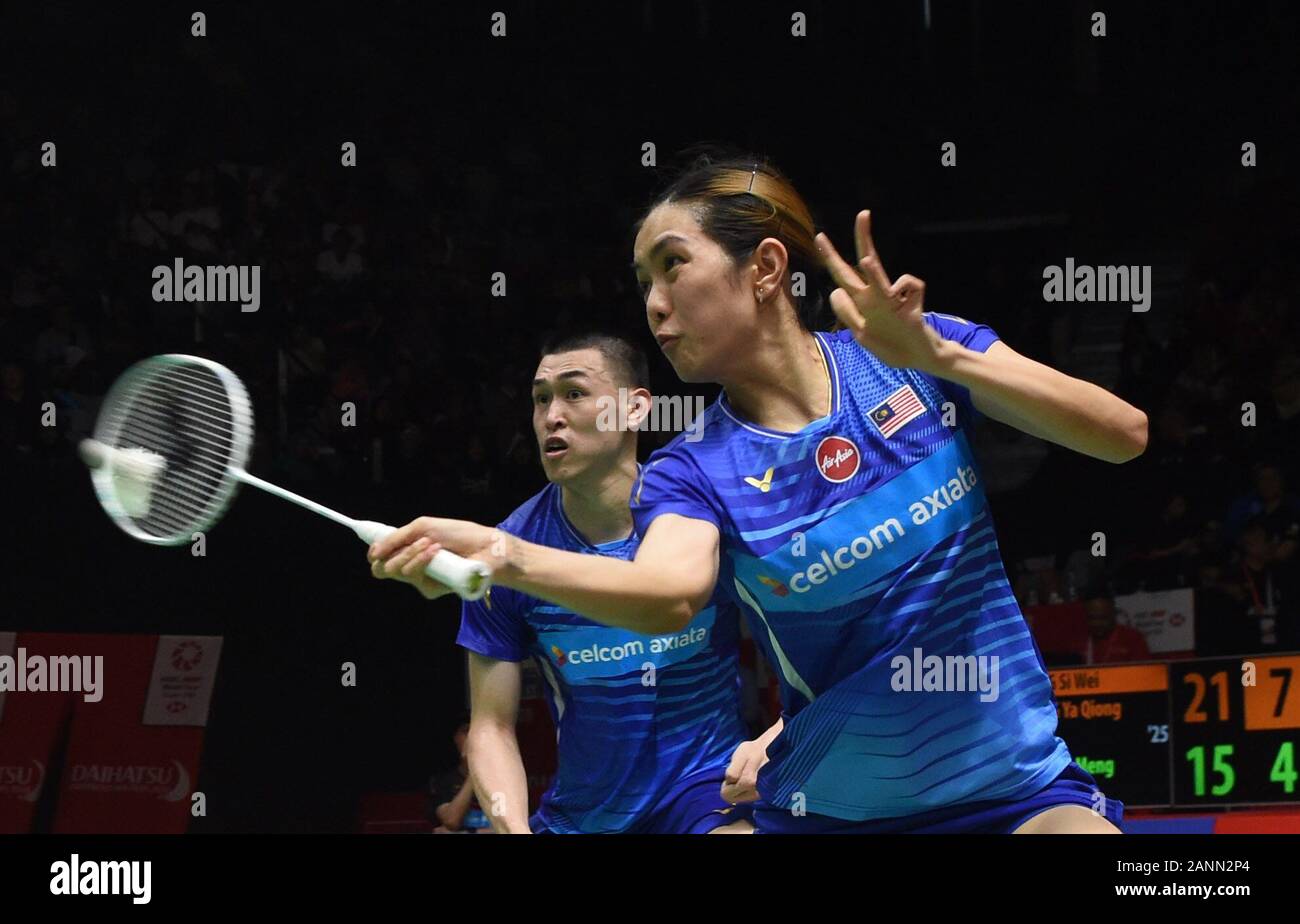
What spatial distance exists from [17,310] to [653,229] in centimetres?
716

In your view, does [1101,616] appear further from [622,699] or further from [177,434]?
[177,434]

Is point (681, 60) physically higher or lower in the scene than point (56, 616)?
higher

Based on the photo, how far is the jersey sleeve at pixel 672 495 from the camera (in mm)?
2855

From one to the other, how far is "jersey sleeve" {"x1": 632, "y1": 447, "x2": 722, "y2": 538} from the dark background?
511 cm

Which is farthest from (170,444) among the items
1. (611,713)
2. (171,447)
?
(611,713)

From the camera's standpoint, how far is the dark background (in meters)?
7.90

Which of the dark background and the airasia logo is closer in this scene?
the airasia logo

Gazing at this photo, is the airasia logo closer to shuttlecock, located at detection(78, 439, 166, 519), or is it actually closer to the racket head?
the racket head

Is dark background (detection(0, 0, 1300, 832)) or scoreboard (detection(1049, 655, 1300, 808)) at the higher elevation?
dark background (detection(0, 0, 1300, 832))

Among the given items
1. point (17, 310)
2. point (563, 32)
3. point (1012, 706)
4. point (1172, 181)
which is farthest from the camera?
point (563, 32)

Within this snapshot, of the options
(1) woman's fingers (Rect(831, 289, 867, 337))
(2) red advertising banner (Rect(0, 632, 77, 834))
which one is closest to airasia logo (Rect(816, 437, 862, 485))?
(1) woman's fingers (Rect(831, 289, 867, 337))

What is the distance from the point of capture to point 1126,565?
8523 millimetres

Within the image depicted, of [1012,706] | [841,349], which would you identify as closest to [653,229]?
[841,349]

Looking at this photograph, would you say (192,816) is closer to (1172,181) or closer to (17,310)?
(17,310)
